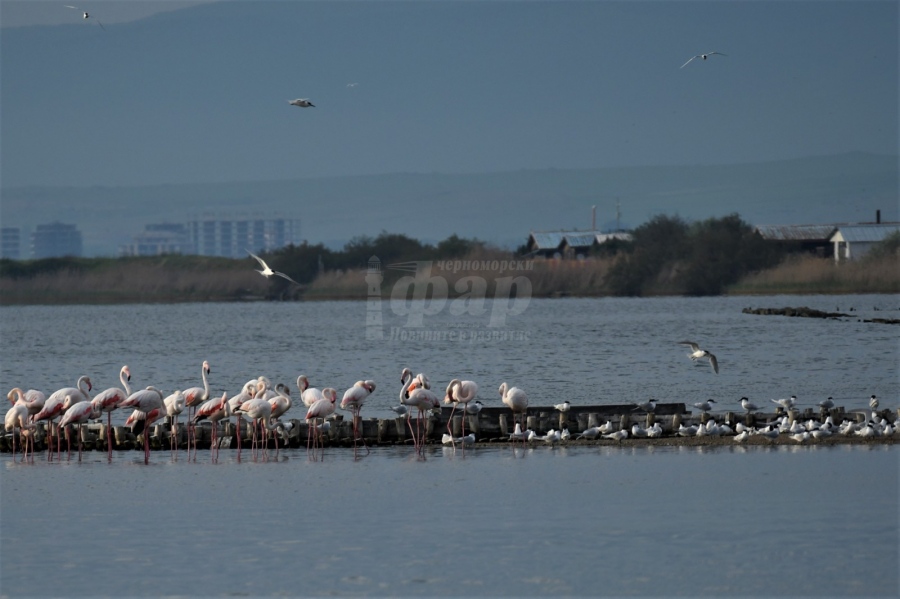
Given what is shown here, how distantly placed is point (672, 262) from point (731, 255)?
5541mm

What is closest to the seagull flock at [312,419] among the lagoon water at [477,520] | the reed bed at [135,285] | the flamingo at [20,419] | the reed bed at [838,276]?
the flamingo at [20,419]

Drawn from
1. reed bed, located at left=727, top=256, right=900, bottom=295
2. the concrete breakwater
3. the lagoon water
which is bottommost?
the lagoon water

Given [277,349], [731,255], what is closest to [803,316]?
[277,349]

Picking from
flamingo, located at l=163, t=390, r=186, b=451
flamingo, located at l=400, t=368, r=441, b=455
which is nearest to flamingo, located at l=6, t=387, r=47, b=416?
flamingo, located at l=163, t=390, r=186, b=451

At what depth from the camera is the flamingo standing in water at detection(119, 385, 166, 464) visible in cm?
1939

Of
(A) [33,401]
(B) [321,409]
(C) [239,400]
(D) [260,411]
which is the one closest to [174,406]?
(C) [239,400]

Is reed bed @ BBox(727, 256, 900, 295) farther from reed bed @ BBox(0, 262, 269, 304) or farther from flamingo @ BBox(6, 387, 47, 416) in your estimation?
flamingo @ BBox(6, 387, 47, 416)

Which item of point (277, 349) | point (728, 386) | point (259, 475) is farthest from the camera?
point (277, 349)

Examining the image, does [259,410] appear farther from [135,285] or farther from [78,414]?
[135,285]

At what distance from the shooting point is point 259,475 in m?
18.2

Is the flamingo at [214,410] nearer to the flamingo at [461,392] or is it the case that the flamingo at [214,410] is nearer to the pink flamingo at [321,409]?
the pink flamingo at [321,409]

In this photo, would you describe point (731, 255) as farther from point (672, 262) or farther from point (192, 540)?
point (192, 540)

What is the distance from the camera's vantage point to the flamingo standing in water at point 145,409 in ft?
63.6

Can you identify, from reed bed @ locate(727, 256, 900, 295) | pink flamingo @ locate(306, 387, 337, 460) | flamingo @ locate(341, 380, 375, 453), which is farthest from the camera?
reed bed @ locate(727, 256, 900, 295)
